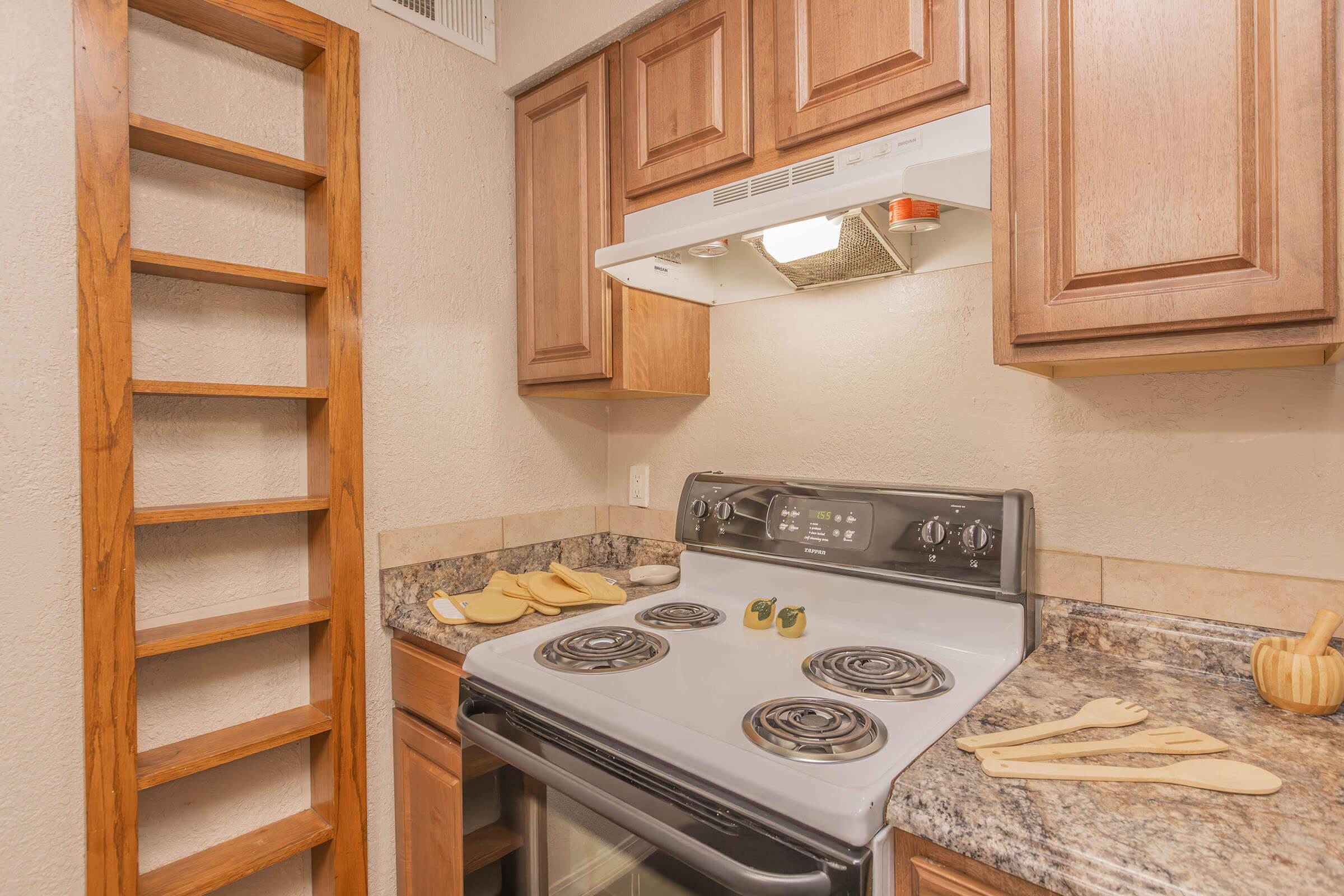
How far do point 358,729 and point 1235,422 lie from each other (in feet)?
5.89

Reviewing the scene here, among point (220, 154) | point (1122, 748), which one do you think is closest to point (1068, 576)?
point (1122, 748)

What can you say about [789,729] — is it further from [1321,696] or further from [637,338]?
[637,338]

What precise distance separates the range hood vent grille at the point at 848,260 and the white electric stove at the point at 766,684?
470mm

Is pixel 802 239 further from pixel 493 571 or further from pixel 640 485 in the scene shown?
pixel 493 571

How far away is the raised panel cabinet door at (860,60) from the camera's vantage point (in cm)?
104

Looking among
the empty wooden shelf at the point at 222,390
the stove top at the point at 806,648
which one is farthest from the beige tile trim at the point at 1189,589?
the empty wooden shelf at the point at 222,390

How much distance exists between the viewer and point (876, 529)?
4.31 feet

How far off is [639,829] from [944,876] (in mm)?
397

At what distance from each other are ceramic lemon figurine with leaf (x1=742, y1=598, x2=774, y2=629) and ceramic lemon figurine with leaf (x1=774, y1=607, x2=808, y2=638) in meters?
0.04

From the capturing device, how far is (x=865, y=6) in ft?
3.68

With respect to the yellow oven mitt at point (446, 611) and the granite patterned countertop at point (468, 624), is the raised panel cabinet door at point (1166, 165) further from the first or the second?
the yellow oven mitt at point (446, 611)

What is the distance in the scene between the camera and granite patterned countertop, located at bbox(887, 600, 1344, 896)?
58cm

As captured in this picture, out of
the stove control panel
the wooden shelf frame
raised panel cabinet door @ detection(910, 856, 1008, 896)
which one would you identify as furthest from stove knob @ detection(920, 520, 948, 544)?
the wooden shelf frame

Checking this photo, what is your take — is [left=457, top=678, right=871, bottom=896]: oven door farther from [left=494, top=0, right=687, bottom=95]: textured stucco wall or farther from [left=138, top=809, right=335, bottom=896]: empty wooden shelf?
[left=494, top=0, right=687, bottom=95]: textured stucco wall
